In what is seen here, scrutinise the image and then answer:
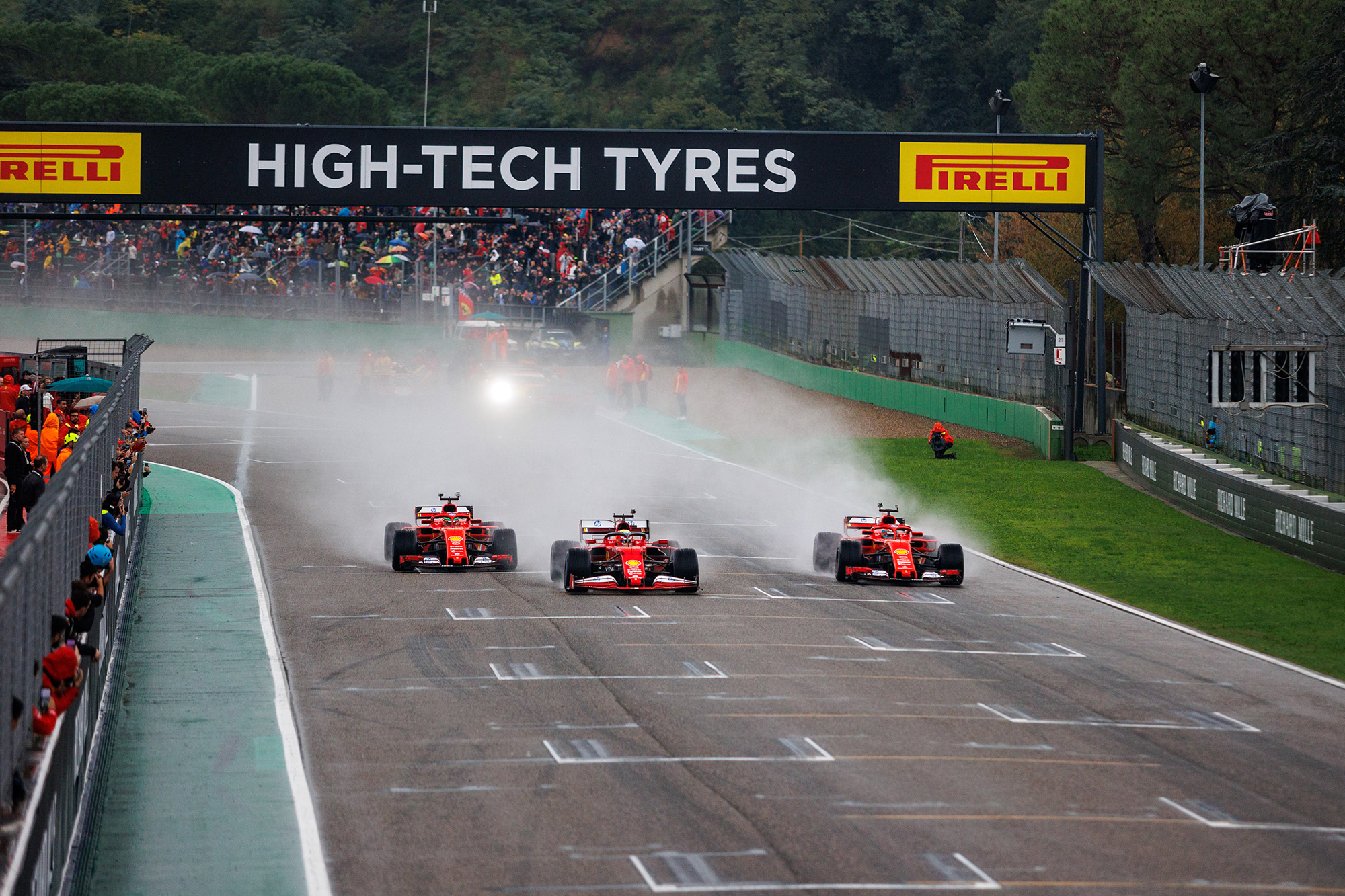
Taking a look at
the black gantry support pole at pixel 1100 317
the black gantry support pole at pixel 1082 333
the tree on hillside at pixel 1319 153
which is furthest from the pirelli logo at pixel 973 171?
the tree on hillside at pixel 1319 153

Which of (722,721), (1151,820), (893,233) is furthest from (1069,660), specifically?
(893,233)

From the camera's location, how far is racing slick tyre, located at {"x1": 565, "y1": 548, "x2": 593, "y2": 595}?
19.9m

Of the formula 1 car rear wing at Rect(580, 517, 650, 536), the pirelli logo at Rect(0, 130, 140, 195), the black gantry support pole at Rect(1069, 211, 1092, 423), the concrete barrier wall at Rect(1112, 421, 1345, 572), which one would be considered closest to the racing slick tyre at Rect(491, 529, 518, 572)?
the formula 1 car rear wing at Rect(580, 517, 650, 536)

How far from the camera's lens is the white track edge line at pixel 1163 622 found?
16438 millimetres

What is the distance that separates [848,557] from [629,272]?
46623 millimetres

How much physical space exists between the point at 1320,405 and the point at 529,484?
45.1ft

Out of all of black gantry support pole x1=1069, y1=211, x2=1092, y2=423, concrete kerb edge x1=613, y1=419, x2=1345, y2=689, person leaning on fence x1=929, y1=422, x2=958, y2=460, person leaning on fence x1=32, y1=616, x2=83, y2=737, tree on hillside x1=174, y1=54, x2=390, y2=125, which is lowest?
concrete kerb edge x1=613, y1=419, x2=1345, y2=689

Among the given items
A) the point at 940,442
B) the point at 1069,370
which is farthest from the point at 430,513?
the point at 1069,370

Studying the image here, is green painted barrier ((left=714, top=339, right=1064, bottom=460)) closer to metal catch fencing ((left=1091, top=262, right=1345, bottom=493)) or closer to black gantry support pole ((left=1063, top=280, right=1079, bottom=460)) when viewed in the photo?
black gantry support pole ((left=1063, top=280, right=1079, bottom=460))

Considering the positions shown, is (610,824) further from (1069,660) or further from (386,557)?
(386,557)

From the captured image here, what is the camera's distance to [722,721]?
45.3ft

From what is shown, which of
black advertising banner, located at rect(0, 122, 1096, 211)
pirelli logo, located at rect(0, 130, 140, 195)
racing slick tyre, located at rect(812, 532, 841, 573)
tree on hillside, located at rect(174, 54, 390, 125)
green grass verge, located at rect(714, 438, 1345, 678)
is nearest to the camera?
green grass verge, located at rect(714, 438, 1345, 678)

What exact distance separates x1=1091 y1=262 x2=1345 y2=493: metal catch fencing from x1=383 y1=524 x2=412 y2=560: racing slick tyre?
1165 cm

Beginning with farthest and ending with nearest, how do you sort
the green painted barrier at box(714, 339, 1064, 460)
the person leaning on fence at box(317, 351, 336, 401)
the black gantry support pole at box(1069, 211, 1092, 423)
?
the person leaning on fence at box(317, 351, 336, 401), the green painted barrier at box(714, 339, 1064, 460), the black gantry support pole at box(1069, 211, 1092, 423)
